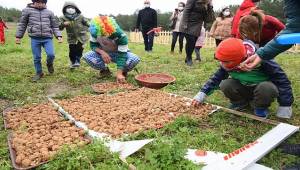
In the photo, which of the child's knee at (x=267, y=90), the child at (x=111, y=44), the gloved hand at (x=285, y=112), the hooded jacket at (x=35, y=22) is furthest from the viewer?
the hooded jacket at (x=35, y=22)

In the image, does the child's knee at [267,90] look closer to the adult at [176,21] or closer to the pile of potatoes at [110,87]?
the pile of potatoes at [110,87]

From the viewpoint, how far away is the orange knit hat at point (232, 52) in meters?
3.85

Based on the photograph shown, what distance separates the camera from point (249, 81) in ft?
14.1

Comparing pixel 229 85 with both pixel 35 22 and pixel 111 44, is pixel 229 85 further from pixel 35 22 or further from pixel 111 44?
pixel 35 22

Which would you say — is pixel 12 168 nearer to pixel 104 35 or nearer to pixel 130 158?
pixel 130 158

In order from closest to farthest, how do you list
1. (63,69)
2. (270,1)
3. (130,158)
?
(130,158) → (63,69) → (270,1)

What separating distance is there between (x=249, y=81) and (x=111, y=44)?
3.03 m

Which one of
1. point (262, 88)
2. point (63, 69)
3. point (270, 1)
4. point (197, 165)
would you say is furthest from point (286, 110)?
point (270, 1)

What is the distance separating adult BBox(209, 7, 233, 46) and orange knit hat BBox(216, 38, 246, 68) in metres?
4.90

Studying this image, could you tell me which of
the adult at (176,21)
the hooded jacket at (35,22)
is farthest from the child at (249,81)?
the adult at (176,21)

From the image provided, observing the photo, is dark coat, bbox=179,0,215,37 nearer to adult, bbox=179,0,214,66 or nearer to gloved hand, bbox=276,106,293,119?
adult, bbox=179,0,214,66

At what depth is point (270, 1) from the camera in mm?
32812

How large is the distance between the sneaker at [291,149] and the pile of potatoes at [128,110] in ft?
3.88

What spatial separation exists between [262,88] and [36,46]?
4.69 m
